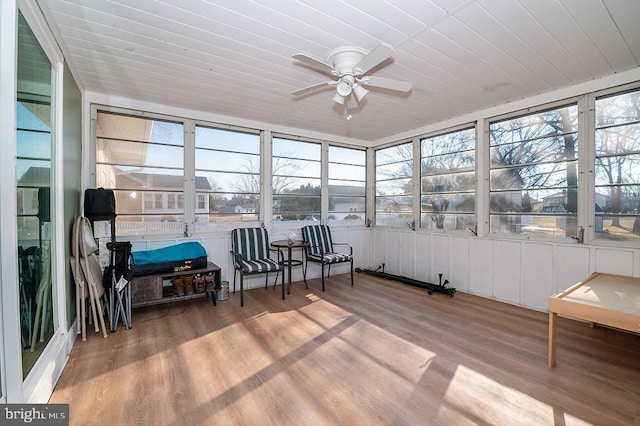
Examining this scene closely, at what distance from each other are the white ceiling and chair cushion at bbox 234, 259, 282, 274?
2.16 meters

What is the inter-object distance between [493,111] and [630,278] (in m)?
2.41

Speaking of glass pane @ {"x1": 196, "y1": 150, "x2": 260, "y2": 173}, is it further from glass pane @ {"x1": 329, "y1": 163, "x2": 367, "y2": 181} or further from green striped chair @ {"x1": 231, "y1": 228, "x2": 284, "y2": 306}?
glass pane @ {"x1": 329, "y1": 163, "x2": 367, "y2": 181}

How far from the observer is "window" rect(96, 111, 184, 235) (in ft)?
11.9

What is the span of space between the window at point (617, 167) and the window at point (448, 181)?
1356mm

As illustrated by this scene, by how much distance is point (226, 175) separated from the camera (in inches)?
173

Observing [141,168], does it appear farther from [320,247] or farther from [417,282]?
[417,282]

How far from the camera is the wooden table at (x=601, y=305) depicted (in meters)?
1.98

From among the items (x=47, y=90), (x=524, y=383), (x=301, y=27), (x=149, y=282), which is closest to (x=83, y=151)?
(x=47, y=90)

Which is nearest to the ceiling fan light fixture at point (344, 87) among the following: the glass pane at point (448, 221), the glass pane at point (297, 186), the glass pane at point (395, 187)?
the glass pane at point (297, 186)

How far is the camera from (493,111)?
3930mm

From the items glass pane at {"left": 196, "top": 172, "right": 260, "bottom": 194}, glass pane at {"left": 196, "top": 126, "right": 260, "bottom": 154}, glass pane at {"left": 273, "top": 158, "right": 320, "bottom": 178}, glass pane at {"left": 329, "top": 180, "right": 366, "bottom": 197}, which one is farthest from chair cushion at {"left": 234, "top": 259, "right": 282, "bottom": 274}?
glass pane at {"left": 329, "top": 180, "right": 366, "bottom": 197}

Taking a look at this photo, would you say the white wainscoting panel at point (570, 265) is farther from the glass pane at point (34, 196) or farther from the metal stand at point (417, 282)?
the glass pane at point (34, 196)

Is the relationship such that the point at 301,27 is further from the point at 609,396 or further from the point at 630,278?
the point at 630,278

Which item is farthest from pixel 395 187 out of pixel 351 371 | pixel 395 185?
pixel 351 371
